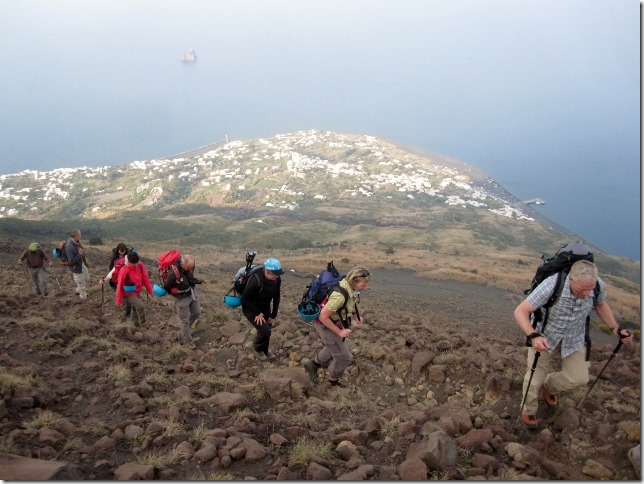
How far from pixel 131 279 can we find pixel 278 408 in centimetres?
480

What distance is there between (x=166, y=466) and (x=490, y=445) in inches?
132

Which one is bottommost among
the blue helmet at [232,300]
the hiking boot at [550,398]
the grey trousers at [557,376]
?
the hiking boot at [550,398]

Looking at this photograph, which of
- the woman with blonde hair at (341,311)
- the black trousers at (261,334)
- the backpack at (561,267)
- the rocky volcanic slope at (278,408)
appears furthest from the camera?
the black trousers at (261,334)

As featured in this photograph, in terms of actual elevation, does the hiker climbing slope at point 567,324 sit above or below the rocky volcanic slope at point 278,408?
above

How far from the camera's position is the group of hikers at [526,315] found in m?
4.38

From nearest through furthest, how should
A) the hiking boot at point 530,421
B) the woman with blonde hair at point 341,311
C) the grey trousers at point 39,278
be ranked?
the hiking boot at point 530,421 < the woman with blonde hair at point 341,311 < the grey trousers at point 39,278

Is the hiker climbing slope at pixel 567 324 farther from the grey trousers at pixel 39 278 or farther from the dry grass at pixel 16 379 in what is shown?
the grey trousers at pixel 39 278

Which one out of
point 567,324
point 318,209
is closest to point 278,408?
point 567,324

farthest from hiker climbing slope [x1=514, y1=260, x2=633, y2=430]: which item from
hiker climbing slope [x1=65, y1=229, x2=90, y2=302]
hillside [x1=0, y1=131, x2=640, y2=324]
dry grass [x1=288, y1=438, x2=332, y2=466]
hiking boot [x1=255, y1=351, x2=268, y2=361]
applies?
hillside [x1=0, y1=131, x2=640, y2=324]

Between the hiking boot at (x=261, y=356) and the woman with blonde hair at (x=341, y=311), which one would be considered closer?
the woman with blonde hair at (x=341, y=311)

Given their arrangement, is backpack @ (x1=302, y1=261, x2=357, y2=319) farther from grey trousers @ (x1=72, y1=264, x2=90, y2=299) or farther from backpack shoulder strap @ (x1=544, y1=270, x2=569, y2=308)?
grey trousers @ (x1=72, y1=264, x2=90, y2=299)

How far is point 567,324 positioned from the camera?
445 cm

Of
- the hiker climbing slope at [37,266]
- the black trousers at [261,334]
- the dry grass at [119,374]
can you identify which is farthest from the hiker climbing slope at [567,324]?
the hiker climbing slope at [37,266]

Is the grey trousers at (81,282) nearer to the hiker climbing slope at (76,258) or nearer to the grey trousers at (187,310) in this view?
the hiker climbing slope at (76,258)
